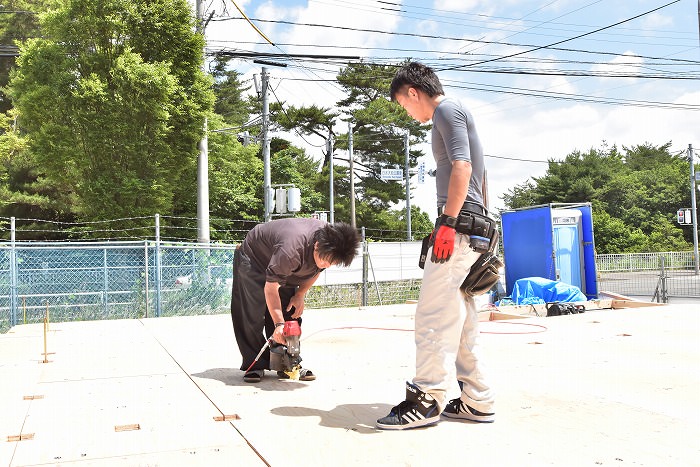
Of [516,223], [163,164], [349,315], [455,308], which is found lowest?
[349,315]

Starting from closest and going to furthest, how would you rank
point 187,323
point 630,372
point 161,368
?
1. point 630,372
2. point 161,368
3. point 187,323

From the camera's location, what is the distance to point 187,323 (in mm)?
9828

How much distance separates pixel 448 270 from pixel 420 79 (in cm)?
102

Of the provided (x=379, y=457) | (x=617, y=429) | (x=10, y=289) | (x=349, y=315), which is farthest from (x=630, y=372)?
(x=10, y=289)

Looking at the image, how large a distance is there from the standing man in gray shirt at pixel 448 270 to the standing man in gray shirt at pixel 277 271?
88 cm

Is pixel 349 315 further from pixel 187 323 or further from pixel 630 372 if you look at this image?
pixel 630 372

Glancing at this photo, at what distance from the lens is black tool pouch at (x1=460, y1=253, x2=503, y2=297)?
317 cm

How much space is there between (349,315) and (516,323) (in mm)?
3263

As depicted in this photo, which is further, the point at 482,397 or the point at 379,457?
the point at 482,397

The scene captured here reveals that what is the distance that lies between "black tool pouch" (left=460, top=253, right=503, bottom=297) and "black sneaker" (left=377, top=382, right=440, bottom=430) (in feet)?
1.86

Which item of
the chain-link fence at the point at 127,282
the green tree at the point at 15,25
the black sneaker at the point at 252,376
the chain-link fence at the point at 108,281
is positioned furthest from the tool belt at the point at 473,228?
the green tree at the point at 15,25

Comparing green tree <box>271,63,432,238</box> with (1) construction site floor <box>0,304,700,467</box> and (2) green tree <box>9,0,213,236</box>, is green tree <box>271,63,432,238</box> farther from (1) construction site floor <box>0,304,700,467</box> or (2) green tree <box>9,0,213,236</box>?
(1) construction site floor <box>0,304,700,467</box>

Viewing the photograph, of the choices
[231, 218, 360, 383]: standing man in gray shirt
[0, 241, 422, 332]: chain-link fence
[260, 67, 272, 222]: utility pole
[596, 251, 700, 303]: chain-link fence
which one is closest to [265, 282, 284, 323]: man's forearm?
[231, 218, 360, 383]: standing man in gray shirt

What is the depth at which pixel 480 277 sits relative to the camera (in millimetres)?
3170
